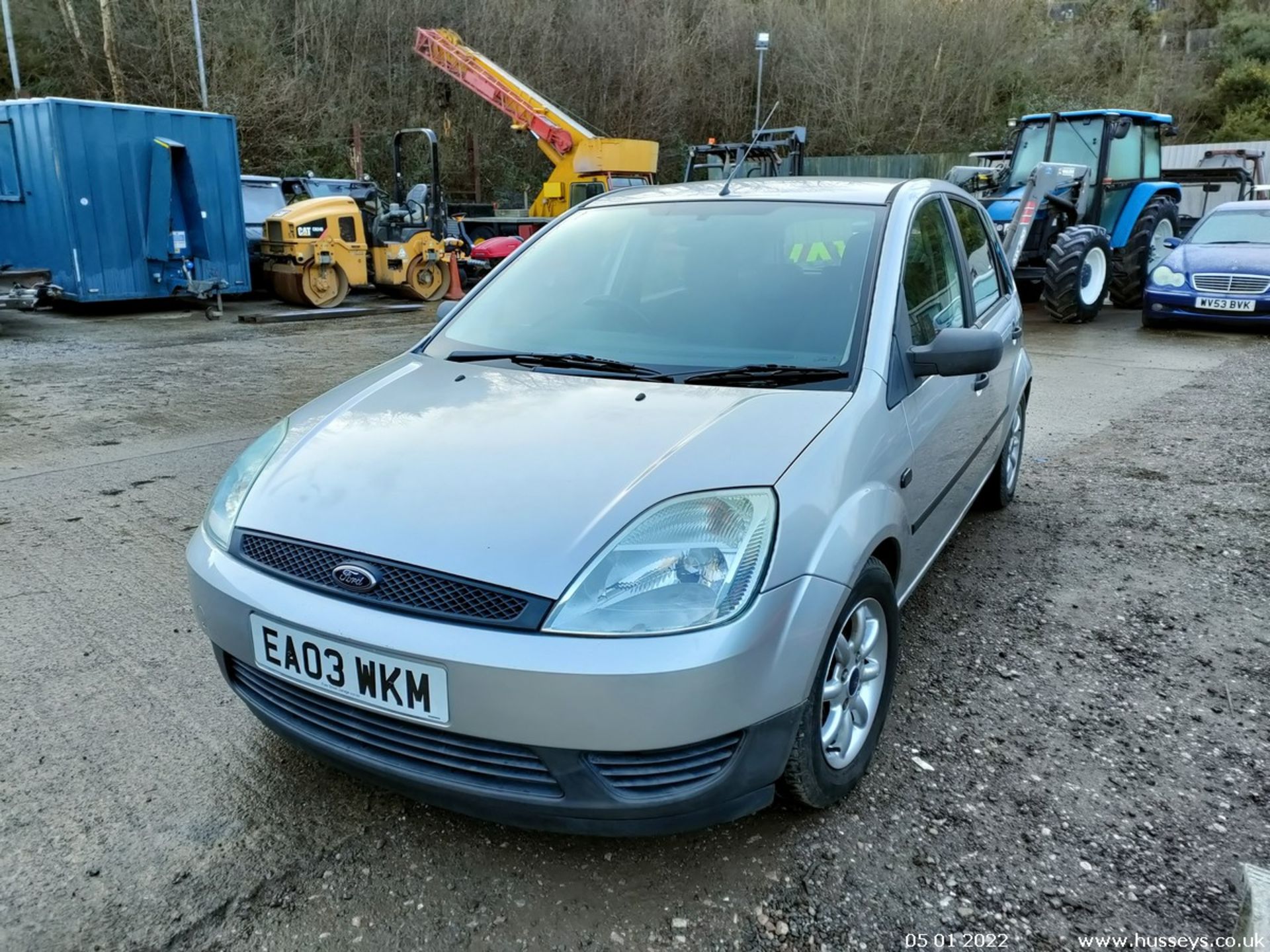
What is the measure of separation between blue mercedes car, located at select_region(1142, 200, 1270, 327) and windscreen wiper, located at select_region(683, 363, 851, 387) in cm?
961

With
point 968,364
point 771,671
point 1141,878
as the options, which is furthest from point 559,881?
point 968,364

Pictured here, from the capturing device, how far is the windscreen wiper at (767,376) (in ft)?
8.24

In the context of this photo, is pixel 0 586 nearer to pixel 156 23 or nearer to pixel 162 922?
pixel 162 922

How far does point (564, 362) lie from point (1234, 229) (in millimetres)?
10795

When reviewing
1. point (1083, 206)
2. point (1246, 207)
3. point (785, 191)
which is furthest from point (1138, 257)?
point (785, 191)

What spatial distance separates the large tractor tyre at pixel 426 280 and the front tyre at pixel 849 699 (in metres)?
11.7

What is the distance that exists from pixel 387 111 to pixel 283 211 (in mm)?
9944

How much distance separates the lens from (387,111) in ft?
69.3

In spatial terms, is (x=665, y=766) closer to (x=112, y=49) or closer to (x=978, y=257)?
(x=978, y=257)

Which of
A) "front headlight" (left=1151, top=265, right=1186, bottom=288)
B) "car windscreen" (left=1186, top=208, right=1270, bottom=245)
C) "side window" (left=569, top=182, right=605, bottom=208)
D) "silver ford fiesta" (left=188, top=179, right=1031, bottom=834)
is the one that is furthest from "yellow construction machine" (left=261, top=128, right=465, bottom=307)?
"silver ford fiesta" (left=188, top=179, right=1031, bottom=834)

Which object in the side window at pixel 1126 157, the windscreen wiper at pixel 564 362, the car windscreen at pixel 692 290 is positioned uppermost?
the side window at pixel 1126 157

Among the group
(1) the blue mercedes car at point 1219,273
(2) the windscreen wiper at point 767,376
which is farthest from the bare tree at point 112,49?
(2) the windscreen wiper at point 767,376

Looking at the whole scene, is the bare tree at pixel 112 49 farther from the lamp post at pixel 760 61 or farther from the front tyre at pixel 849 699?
the front tyre at pixel 849 699

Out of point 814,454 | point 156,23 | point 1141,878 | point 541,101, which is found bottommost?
point 1141,878
